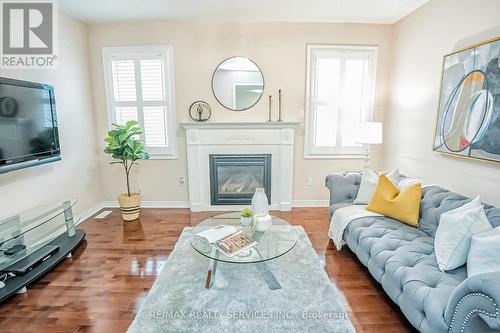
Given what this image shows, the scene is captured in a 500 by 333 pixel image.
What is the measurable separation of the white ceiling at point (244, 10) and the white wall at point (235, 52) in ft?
0.46

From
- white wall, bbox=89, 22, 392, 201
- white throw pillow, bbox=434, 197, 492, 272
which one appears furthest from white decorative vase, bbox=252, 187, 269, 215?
white wall, bbox=89, 22, 392, 201

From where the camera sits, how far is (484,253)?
1.51m

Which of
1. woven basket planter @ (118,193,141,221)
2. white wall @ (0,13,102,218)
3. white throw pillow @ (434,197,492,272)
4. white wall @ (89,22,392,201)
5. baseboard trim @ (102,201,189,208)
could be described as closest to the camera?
white throw pillow @ (434,197,492,272)

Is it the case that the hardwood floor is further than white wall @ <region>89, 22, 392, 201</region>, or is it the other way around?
white wall @ <region>89, 22, 392, 201</region>

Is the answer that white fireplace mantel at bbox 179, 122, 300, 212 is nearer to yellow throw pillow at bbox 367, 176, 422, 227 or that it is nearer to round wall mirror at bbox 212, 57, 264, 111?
round wall mirror at bbox 212, 57, 264, 111

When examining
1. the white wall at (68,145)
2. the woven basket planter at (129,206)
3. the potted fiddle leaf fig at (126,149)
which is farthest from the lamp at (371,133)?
the white wall at (68,145)

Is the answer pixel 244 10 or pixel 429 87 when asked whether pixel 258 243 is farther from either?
pixel 244 10

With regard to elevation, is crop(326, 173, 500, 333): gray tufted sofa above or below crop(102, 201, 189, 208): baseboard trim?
above

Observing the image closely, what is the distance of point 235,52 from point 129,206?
2640mm

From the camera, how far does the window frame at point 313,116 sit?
386 centimetres

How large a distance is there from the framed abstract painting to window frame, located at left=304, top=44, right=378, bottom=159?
4.02ft

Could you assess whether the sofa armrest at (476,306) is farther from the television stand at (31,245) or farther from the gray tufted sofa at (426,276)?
the television stand at (31,245)

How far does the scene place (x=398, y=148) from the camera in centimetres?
379

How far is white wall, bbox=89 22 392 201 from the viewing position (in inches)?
A: 150
